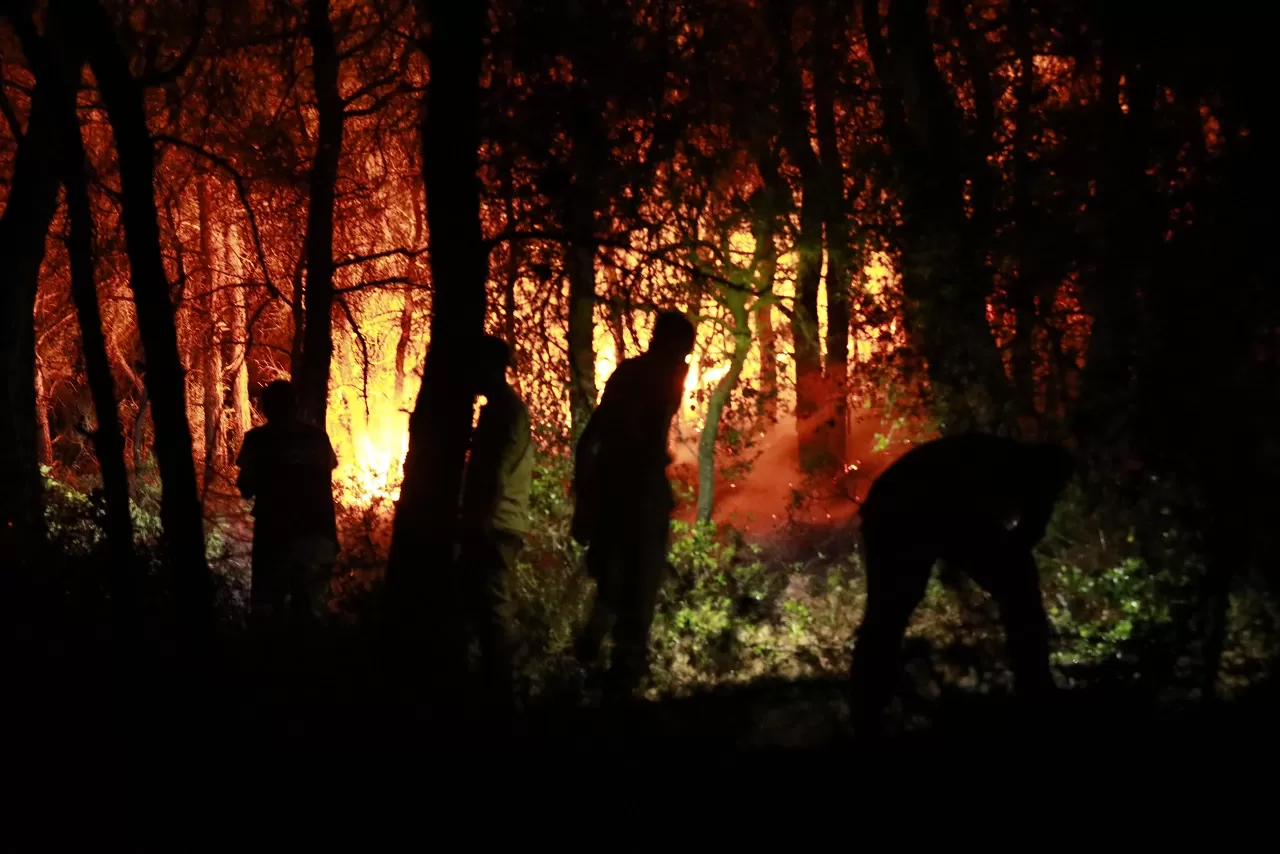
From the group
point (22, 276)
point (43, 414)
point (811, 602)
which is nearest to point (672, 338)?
point (811, 602)

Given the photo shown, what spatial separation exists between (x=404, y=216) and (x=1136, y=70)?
44.9 ft

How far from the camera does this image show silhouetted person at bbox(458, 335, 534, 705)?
624 centimetres

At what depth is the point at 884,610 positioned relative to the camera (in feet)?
17.0

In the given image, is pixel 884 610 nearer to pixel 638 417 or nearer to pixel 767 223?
pixel 638 417

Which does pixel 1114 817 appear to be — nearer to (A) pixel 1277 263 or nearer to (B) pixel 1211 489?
(B) pixel 1211 489

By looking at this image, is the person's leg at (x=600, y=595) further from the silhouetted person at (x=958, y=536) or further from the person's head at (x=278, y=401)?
the person's head at (x=278, y=401)

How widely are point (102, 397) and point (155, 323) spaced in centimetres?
45

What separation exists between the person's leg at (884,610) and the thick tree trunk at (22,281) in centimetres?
578

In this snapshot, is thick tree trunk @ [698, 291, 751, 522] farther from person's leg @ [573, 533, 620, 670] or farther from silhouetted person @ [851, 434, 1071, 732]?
silhouetted person @ [851, 434, 1071, 732]

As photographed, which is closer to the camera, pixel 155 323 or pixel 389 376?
pixel 155 323

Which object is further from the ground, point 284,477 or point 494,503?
point 284,477

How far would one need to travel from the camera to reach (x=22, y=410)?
29.9 feet

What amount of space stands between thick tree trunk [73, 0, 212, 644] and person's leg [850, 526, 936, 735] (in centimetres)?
312

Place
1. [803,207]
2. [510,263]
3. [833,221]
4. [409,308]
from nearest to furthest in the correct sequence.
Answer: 1. [833,221]
2. [803,207]
3. [510,263]
4. [409,308]
